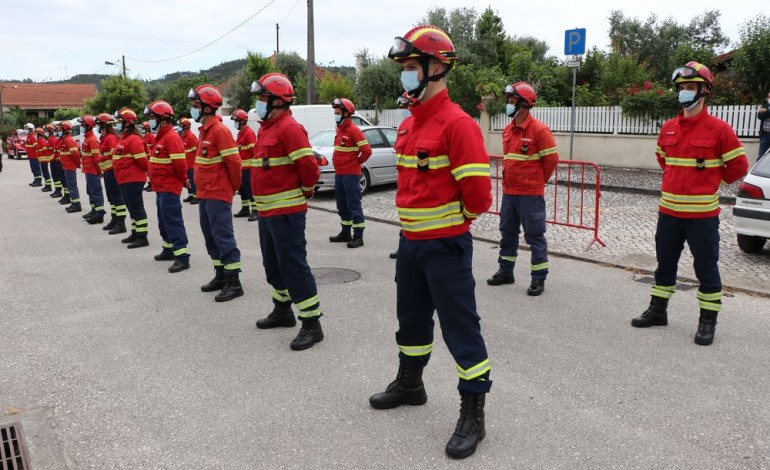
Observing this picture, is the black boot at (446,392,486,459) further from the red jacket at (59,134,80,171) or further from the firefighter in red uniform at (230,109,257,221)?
the red jacket at (59,134,80,171)

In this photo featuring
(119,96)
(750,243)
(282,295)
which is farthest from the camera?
(119,96)

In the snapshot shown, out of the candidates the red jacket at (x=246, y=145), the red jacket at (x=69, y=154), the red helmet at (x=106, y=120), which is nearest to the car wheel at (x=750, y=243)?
the red jacket at (x=246, y=145)

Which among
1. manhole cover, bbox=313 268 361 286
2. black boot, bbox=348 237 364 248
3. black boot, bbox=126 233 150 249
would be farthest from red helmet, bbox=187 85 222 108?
black boot, bbox=126 233 150 249

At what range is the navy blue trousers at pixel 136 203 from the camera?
9266mm

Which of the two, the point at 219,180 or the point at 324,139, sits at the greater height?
the point at 324,139

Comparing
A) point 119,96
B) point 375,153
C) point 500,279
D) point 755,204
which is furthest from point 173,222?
point 119,96

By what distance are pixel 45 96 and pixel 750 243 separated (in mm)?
85729

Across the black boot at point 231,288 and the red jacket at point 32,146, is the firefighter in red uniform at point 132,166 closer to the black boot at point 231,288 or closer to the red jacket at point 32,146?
the black boot at point 231,288

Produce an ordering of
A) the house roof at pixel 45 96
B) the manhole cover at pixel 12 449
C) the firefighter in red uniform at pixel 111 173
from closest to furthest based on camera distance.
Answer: the manhole cover at pixel 12 449, the firefighter in red uniform at pixel 111 173, the house roof at pixel 45 96

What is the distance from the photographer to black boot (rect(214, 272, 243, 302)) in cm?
654

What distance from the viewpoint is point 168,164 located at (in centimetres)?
785

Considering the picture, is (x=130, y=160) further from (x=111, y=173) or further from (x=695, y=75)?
(x=695, y=75)

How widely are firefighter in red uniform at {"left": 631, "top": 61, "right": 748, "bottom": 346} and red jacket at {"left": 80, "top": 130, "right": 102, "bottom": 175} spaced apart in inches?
396

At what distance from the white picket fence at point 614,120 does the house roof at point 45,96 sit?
69.3m
